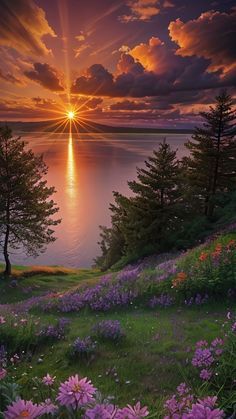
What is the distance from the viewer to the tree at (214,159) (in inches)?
1256

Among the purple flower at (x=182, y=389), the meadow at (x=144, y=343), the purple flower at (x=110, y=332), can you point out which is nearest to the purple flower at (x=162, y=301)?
the meadow at (x=144, y=343)

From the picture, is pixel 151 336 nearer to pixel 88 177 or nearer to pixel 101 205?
pixel 101 205

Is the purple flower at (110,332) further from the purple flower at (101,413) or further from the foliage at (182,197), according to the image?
the foliage at (182,197)

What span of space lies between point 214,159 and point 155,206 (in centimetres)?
809

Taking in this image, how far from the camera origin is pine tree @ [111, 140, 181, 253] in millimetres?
27812

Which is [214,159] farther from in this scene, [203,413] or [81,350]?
[203,413]

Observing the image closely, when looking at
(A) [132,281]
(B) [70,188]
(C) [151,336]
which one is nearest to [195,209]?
(A) [132,281]

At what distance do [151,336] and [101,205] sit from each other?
267ft

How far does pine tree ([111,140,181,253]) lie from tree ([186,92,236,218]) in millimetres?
3511

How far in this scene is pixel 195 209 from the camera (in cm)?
3109

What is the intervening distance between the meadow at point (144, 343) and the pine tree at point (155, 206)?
1434 cm

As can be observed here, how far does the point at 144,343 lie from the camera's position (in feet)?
24.1

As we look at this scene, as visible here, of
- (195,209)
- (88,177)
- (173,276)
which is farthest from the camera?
(88,177)

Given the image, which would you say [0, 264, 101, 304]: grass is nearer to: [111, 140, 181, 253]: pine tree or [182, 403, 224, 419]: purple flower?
[111, 140, 181, 253]: pine tree
